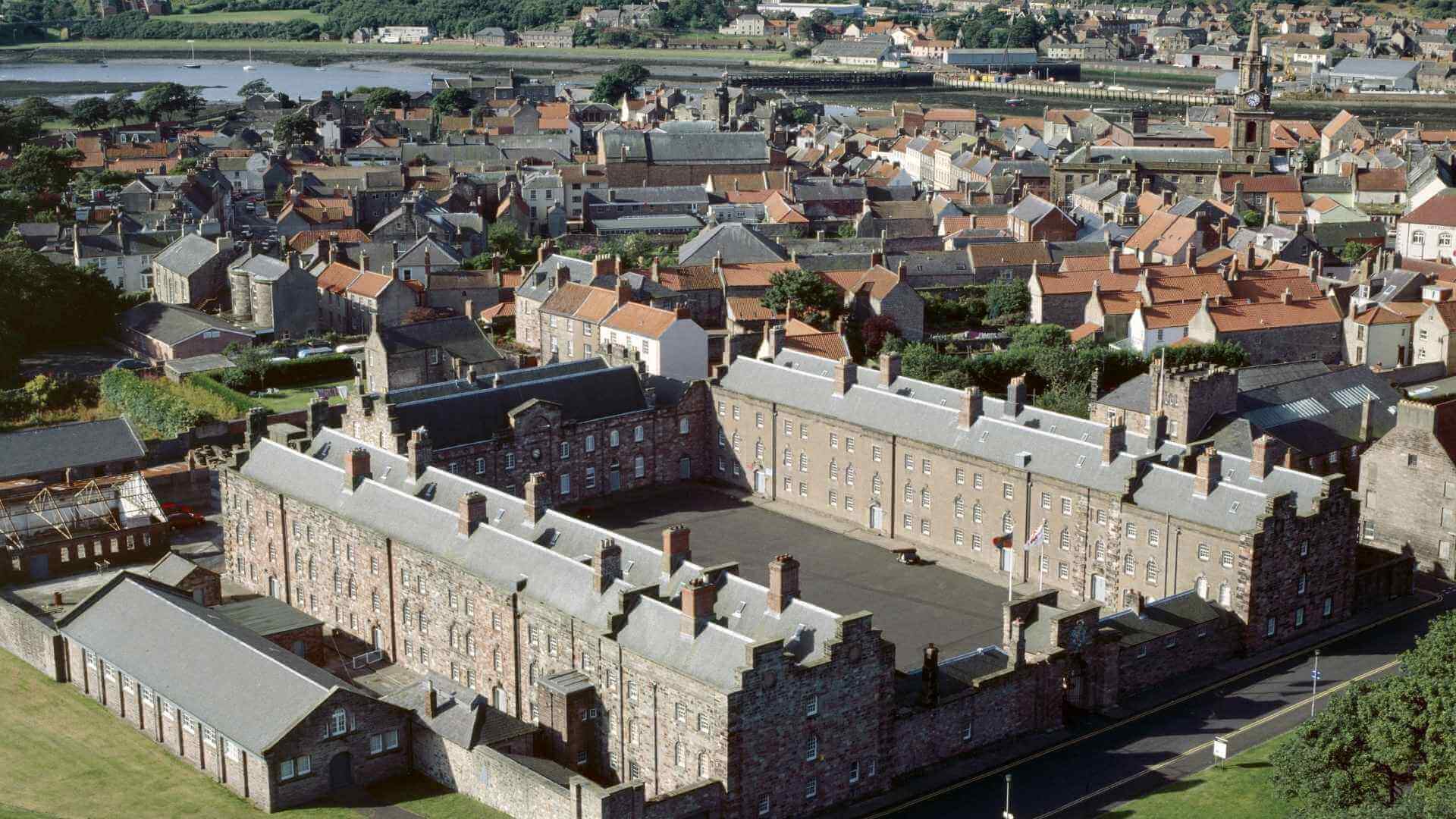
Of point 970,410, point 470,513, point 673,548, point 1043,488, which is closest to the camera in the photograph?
point 673,548

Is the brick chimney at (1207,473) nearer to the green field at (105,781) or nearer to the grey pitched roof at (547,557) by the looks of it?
the grey pitched roof at (547,557)

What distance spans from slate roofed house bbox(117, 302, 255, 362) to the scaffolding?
2854 cm

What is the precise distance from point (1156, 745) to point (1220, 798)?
406 cm

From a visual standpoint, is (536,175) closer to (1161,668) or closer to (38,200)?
(38,200)

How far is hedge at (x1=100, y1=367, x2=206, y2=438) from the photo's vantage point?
291ft

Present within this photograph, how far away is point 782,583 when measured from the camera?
49375 mm

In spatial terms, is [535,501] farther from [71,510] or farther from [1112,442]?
[71,510]

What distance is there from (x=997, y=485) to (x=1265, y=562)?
40.9 ft

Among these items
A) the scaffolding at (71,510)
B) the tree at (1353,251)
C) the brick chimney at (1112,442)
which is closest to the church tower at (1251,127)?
the tree at (1353,251)

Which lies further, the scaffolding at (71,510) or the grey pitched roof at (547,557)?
the scaffolding at (71,510)

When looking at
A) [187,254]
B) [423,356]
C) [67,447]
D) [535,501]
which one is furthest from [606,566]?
[187,254]

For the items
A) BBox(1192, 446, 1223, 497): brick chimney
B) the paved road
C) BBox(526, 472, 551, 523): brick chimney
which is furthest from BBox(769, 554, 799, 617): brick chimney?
BBox(1192, 446, 1223, 497): brick chimney

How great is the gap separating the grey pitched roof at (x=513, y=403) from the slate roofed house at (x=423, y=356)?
14.7 meters

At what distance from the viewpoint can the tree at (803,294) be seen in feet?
346
